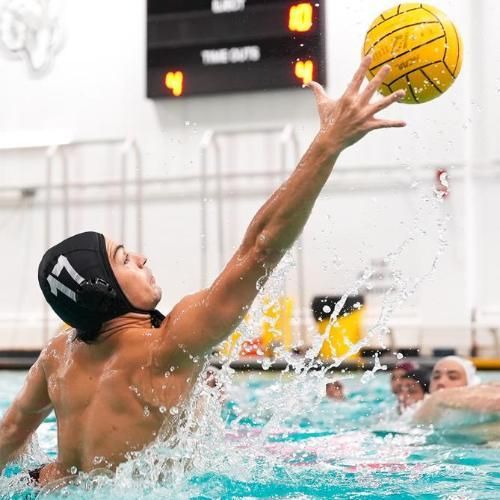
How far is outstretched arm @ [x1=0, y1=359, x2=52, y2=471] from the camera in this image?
238 cm

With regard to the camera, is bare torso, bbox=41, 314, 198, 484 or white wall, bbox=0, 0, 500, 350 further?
white wall, bbox=0, 0, 500, 350

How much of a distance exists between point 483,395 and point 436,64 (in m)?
1.66

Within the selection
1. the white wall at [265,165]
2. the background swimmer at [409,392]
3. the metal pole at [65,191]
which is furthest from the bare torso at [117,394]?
the metal pole at [65,191]

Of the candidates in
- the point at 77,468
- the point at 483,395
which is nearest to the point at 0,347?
the point at 483,395

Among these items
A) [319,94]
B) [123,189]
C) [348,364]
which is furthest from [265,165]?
[319,94]

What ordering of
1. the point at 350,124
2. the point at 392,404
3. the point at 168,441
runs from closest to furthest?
the point at 350,124, the point at 168,441, the point at 392,404

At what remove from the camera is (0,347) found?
27.6 feet

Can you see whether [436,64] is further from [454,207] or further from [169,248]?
[169,248]

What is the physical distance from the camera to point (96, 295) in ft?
6.79

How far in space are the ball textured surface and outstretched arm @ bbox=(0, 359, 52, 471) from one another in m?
1.28

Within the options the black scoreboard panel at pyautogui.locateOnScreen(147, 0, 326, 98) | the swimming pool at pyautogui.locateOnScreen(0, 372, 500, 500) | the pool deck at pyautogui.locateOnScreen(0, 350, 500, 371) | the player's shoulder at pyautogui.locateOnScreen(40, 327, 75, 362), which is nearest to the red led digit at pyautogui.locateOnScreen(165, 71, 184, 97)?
the black scoreboard panel at pyautogui.locateOnScreen(147, 0, 326, 98)

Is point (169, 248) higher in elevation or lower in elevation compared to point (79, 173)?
lower

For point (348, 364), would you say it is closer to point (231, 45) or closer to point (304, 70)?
point (304, 70)

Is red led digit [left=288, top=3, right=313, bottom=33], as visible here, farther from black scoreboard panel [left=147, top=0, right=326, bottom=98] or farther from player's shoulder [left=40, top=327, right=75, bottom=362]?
player's shoulder [left=40, top=327, right=75, bottom=362]
